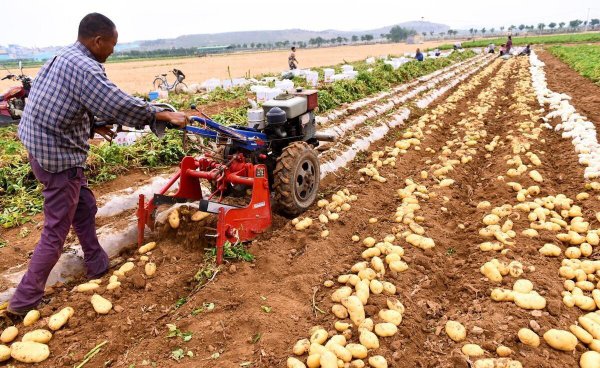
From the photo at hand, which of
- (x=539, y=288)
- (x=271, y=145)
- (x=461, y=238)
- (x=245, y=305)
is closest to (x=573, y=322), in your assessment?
(x=539, y=288)

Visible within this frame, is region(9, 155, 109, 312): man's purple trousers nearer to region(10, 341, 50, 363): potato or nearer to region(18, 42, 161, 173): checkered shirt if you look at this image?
region(18, 42, 161, 173): checkered shirt

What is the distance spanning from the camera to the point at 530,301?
3047 mm

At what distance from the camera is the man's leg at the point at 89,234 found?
383 centimetres

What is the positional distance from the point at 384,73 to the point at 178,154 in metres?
10.5

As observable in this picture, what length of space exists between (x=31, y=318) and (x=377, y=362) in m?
2.62

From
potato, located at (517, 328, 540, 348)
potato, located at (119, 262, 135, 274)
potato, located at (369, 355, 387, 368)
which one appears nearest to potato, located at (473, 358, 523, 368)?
potato, located at (517, 328, 540, 348)

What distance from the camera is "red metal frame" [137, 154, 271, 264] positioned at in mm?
3898

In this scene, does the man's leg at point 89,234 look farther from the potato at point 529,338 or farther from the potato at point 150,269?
the potato at point 529,338

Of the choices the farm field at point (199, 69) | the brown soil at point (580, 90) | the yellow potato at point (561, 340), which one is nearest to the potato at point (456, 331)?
the yellow potato at point (561, 340)

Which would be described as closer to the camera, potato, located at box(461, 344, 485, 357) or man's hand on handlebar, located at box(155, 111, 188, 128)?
potato, located at box(461, 344, 485, 357)

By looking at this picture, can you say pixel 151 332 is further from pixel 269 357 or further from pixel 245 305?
pixel 269 357

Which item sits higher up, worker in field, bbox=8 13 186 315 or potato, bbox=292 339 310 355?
worker in field, bbox=8 13 186 315

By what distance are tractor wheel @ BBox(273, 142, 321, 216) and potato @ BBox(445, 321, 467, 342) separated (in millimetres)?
2112

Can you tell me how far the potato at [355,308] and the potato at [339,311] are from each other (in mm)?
30
